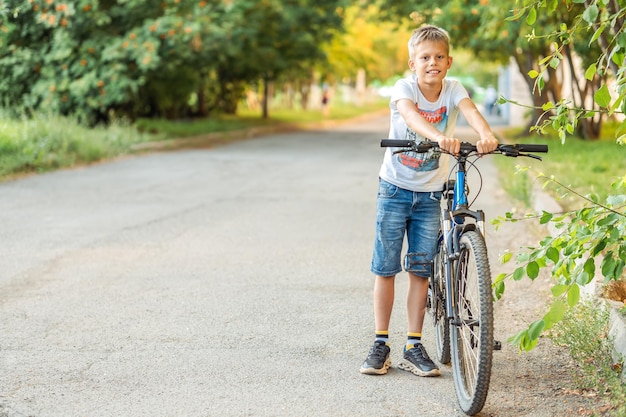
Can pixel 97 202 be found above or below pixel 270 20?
below

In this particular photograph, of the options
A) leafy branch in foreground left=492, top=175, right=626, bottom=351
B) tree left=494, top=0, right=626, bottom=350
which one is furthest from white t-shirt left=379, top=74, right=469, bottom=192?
leafy branch in foreground left=492, top=175, right=626, bottom=351

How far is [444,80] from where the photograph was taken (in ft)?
16.4

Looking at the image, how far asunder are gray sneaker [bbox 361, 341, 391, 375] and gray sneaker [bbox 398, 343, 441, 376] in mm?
96

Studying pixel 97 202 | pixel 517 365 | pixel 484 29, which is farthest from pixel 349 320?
pixel 484 29

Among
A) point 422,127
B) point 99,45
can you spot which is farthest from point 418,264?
point 99,45

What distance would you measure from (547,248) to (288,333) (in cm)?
207

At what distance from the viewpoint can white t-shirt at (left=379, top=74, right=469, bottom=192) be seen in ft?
16.2

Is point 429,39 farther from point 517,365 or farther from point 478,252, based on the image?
point 517,365

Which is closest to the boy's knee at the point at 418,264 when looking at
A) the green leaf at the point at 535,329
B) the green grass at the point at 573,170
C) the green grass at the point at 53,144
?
the green leaf at the point at 535,329

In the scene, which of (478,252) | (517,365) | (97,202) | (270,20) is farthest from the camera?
(270,20)

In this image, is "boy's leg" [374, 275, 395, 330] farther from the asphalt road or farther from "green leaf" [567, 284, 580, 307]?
"green leaf" [567, 284, 580, 307]

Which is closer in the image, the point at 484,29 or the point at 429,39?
the point at 429,39

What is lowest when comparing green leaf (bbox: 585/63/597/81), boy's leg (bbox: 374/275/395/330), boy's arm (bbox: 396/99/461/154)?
boy's leg (bbox: 374/275/395/330)

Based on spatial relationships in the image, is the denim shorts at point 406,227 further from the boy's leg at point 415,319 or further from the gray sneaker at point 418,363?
the gray sneaker at point 418,363
